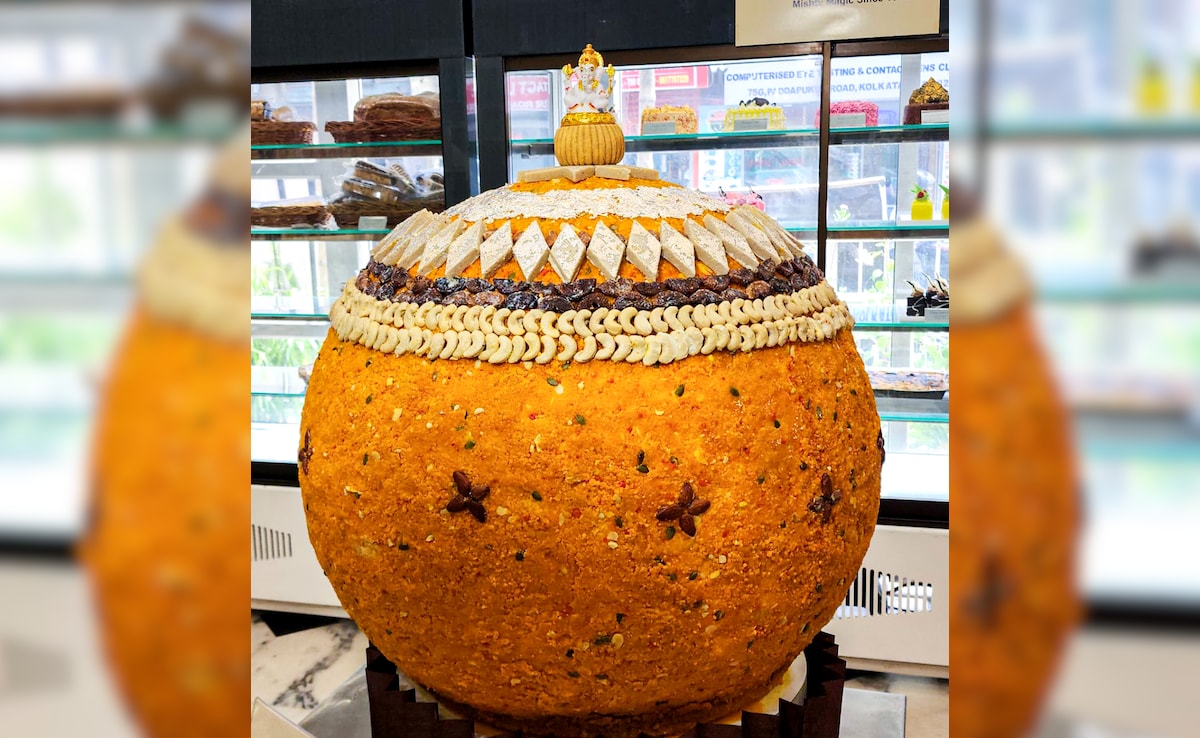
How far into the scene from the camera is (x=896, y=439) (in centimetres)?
339

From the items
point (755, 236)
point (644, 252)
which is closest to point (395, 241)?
point (644, 252)

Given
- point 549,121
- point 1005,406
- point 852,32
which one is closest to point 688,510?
point 1005,406

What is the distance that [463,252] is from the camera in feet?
4.03

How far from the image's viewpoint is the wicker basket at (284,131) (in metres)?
3.45

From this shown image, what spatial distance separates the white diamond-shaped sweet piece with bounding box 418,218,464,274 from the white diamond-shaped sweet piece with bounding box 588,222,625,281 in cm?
20

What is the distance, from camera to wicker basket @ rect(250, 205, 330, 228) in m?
3.48

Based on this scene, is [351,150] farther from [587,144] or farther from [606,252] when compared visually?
[606,252]

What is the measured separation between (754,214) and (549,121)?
2035 mm

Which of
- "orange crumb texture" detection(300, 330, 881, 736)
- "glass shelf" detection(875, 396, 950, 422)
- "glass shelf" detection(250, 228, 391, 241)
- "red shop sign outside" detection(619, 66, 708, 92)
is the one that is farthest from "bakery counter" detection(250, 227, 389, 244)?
"orange crumb texture" detection(300, 330, 881, 736)

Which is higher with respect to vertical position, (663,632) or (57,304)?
(57,304)

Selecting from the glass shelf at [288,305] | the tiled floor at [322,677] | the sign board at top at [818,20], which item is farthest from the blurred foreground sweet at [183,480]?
the glass shelf at [288,305]

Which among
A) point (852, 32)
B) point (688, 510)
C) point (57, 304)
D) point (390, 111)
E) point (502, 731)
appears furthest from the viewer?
point (390, 111)

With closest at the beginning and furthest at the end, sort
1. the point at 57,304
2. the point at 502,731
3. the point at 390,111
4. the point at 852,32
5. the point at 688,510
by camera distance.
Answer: the point at 57,304
the point at 688,510
the point at 502,731
the point at 852,32
the point at 390,111

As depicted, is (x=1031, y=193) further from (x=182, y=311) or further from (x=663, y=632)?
(x=663, y=632)
